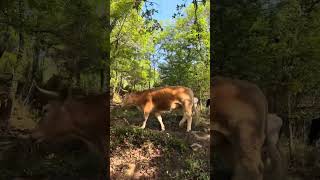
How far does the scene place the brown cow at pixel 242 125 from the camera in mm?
4457

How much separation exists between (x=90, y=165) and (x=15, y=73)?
4.62 feet

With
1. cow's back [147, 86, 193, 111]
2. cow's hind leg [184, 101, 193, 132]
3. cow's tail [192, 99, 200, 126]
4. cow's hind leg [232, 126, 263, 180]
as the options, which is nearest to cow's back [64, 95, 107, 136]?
cow's hind leg [232, 126, 263, 180]

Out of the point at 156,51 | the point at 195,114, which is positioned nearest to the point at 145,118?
the point at 195,114

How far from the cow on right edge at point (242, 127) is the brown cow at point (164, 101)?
2448mm

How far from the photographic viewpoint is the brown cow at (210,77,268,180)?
4.46 m

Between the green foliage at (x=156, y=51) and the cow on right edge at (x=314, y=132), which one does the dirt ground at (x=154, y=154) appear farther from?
the cow on right edge at (x=314, y=132)

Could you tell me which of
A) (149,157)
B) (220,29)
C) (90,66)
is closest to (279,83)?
(220,29)

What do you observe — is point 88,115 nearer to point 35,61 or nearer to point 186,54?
point 35,61

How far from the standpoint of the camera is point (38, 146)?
15.2 ft

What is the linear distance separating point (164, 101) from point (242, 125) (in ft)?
8.93

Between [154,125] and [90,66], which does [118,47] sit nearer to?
[154,125]

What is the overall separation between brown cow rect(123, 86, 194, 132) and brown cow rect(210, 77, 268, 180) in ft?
8.04

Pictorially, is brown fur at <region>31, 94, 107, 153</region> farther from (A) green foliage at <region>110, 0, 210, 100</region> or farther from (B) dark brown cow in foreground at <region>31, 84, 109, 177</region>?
(A) green foliage at <region>110, 0, 210, 100</region>

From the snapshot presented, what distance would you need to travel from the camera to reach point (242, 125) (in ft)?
14.7
